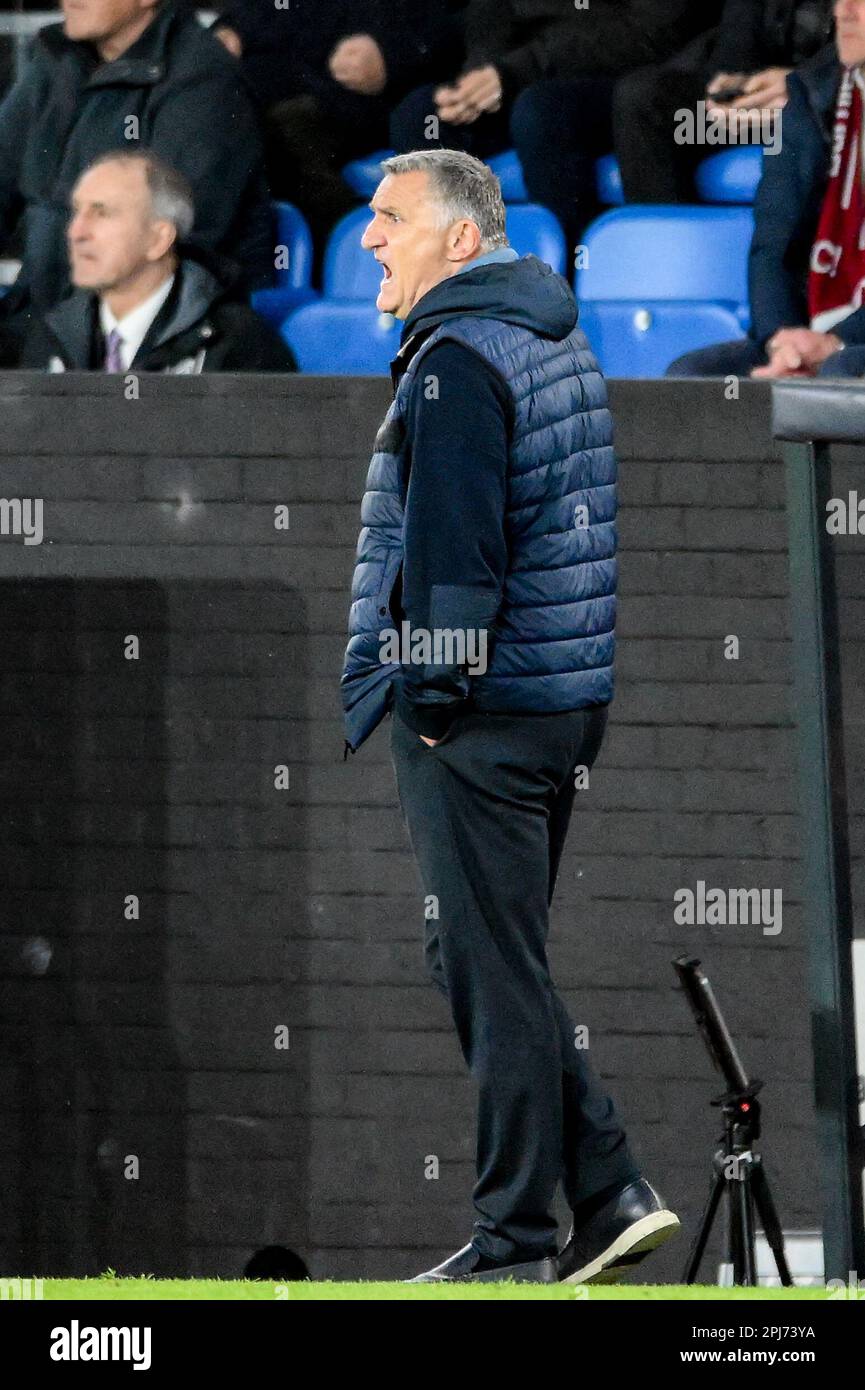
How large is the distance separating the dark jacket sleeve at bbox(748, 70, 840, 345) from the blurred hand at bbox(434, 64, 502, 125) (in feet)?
2.09

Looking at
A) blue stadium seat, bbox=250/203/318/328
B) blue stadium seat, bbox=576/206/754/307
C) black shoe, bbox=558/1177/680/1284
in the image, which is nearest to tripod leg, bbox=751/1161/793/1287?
black shoe, bbox=558/1177/680/1284

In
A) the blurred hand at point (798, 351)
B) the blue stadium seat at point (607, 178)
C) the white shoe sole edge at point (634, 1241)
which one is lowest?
the white shoe sole edge at point (634, 1241)

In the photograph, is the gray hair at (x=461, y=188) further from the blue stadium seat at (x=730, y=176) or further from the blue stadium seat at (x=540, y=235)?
the blue stadium seat at (x=730, y=176)

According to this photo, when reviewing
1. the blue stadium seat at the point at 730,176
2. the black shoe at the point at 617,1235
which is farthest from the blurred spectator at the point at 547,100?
the black shoe at the point at 617,1235

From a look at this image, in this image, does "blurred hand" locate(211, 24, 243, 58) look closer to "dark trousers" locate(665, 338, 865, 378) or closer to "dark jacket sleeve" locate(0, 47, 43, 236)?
"dark jacket sleeve" locate(0, 47, 43, 236)

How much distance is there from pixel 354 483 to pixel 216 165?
0.76m

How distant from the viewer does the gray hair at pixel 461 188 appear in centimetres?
327

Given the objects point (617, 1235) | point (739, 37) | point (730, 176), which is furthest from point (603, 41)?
point (617, 1235)

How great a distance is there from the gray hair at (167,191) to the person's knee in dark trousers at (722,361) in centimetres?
111

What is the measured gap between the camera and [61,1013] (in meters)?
4.87

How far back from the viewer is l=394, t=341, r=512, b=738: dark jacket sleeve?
3.05 m

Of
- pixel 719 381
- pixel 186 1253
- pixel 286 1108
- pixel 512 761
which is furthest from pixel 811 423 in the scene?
pixel 186 1253
